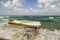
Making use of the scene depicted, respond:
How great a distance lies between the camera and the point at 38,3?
122cm

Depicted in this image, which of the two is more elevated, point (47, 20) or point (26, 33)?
point (47, 20)

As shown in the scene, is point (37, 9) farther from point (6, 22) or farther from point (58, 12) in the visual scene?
point (6, 22)

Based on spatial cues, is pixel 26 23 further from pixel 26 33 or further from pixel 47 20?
pixel 47 20

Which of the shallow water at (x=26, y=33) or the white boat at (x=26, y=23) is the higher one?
the white boat at (x=26, y=23)

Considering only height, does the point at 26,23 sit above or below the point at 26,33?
above

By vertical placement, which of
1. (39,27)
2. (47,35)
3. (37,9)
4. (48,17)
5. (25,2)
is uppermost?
(25,2)

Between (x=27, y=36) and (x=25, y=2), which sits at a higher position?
(x=25, y=2)

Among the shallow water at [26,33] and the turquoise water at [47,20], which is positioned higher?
the turquoise water at [47,20]

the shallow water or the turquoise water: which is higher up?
the turquoise water

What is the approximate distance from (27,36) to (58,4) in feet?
1.84

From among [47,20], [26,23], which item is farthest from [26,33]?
[47,20]

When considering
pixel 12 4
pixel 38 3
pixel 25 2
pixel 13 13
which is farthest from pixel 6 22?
pixel 38 3

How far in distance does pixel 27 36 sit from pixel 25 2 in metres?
0.43

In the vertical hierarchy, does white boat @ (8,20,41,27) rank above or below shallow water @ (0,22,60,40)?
above
